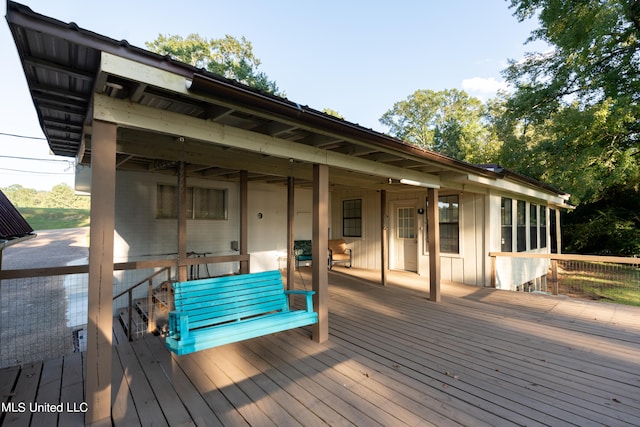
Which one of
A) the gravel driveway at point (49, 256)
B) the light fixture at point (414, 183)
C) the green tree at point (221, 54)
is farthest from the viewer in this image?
the green tree at point (221, 54)

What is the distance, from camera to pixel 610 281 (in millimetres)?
6070

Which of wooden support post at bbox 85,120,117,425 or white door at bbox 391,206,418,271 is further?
white door at bbox 391,206,418,271

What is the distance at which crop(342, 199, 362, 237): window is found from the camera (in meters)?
8.95

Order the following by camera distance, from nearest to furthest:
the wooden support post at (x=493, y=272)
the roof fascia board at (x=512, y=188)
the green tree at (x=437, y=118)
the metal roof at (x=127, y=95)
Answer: the metal roof at (x=127, y=95) < the roof fascia board at (x=512, y=188) < the wooden support post at (x=493, y=272) < the green tree at (x=437, y=118)

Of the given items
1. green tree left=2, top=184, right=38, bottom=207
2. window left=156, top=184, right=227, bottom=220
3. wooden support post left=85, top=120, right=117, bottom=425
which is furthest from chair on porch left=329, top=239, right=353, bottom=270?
green tree left=2, top=184, right=38, bottom=207

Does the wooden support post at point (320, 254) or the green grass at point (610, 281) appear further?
the green grass at point (610, 281)

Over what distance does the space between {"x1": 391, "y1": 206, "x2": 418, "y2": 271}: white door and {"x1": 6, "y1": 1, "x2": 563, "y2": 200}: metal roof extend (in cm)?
423

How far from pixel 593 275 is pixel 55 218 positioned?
1481 inches

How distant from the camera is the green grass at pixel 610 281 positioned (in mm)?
5535

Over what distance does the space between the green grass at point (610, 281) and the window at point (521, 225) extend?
127 cm

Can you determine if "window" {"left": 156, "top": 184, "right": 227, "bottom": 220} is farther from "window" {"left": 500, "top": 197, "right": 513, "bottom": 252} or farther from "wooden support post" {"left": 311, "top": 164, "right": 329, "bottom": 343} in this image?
"window" {"left": 500, "top": 197, "right": 513, "bottom": 252}

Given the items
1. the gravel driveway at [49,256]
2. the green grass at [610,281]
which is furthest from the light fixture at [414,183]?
the gravel driveway at [49,256]

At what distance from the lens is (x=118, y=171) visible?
533cm

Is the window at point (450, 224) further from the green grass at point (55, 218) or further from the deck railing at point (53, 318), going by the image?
the green grass at point (55, 218)
